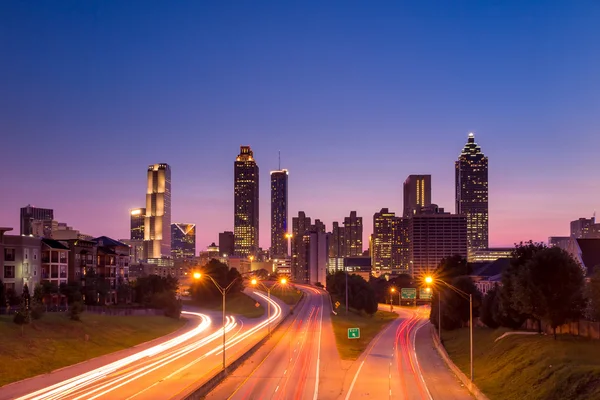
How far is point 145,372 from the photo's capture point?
5041 centimetres

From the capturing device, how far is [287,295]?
151 metres

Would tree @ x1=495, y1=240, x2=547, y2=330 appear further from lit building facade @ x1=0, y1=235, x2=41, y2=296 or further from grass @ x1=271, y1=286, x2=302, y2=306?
grass @ x1=271, y1=286, x2=302, y2=306

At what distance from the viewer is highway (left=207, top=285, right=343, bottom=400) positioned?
42219 mm

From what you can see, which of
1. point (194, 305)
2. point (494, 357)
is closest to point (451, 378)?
point (494, 357)

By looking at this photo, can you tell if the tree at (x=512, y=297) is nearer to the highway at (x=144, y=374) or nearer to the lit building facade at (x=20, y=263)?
the highway at (x=144, y=374)

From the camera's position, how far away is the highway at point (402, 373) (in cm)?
4316

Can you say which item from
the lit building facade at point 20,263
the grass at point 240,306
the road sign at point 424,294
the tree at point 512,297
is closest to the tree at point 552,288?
the tree at point 512,297

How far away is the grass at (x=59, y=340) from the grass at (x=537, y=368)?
35.9 meters

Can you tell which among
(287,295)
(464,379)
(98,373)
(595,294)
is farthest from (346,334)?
(287,295)

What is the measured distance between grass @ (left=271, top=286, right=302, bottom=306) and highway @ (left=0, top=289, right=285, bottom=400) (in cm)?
6103

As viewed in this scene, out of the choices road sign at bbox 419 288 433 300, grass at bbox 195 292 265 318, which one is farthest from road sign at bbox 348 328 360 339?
grass at bbox 195 292 265 318

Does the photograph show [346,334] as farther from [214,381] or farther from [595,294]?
[214,381]

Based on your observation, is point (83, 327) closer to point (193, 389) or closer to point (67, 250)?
point (193, 389)

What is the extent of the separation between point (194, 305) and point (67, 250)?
36449 mm
